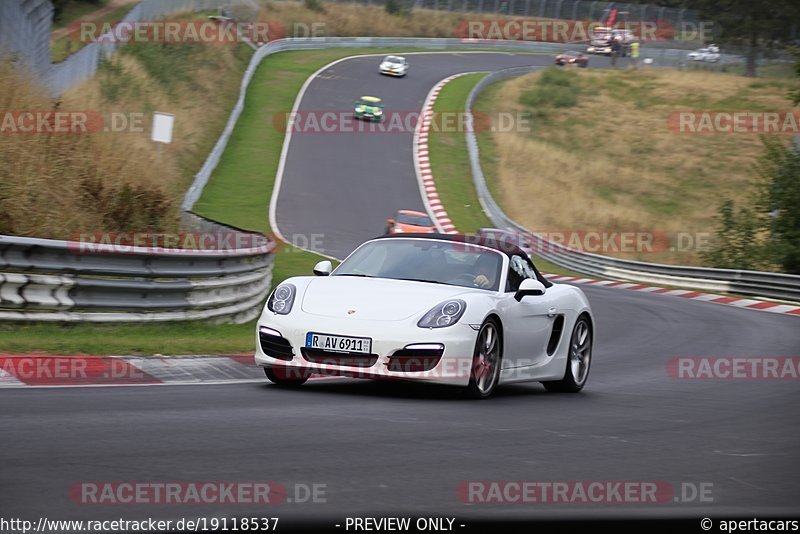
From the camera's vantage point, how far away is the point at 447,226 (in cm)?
3559

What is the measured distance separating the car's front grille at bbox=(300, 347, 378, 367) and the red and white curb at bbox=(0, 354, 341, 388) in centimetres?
103

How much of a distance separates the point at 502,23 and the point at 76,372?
7944 cm

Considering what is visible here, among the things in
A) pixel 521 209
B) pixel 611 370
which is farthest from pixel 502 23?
pixel 611 370

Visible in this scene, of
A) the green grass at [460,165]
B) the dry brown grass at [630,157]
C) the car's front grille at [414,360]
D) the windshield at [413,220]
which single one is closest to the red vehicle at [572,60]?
the dry brown grass at [630,157]

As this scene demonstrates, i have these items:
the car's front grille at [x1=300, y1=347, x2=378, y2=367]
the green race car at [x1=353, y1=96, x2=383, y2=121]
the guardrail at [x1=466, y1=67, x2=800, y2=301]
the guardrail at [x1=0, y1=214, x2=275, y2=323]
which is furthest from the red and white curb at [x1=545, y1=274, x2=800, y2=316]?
the green race car at [x1=353, y1=96, x2=383, y2=121]

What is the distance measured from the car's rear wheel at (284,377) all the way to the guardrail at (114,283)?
282 cm

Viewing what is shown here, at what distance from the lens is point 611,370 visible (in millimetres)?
13641

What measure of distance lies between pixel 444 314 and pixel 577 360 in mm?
2680

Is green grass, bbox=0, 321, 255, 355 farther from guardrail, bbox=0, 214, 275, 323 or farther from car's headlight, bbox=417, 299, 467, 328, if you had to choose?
car's headlight, bbox=417, 299, 467, 328

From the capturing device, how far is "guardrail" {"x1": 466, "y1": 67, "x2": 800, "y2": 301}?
94.6 ft

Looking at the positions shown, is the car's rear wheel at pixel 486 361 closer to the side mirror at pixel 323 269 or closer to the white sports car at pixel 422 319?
the white sports car at pixel 422 319

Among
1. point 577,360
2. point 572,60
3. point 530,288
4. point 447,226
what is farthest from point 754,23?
point 530,288

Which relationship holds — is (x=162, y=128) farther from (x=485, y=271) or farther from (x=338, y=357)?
(x=338, y=357)

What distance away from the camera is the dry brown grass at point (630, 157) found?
43.1 metres
